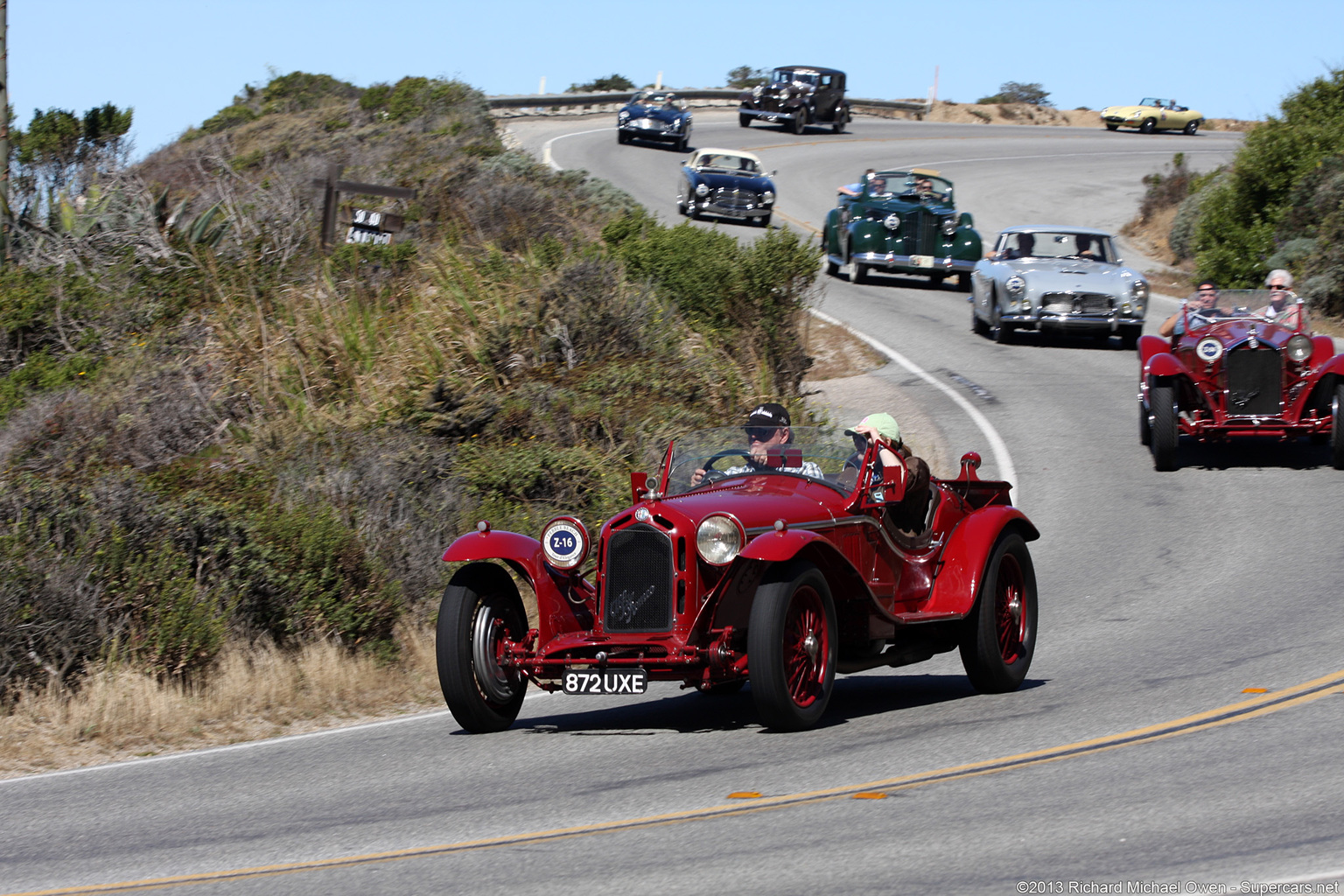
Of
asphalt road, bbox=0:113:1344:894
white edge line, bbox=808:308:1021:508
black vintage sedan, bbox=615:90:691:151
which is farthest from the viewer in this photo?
black vintage sedan, bbox=615:90:691:151

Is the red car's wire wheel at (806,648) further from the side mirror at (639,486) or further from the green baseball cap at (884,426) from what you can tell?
the green baseball cap at (884,426)

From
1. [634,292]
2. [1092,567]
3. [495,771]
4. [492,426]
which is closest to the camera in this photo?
[495,771]

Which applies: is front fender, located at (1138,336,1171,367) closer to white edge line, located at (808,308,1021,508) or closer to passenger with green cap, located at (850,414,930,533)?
white edge line, located at (808,308,1021,508)

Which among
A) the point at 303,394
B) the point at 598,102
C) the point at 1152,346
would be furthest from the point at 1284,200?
the point at 598,102

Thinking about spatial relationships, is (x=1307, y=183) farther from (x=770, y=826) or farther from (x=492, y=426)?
(x=770, y=826)

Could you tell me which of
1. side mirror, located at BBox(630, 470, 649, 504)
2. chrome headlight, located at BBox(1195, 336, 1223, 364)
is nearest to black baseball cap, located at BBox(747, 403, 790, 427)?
side mirror, located at BBox(630, 470, 649, 504)

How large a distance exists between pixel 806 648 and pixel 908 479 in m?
1.57

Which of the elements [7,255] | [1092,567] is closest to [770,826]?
[1092,567]

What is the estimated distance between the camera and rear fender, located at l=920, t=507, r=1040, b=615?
8.63 metres

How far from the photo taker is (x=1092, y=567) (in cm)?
1291

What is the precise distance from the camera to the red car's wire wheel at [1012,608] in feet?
29.6

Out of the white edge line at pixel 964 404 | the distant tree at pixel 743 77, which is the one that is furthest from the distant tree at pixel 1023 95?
the white edge line at pixel 964 404

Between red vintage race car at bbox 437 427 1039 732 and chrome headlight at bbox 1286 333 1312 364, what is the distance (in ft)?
25.7

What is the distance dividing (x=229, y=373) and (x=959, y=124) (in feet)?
184
